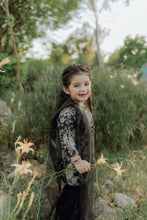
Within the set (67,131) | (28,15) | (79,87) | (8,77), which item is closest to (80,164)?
(67,131)

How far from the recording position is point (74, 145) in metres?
1.72

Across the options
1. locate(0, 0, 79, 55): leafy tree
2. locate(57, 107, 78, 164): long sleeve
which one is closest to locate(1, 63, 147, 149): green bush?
locate(0, 0, 79, 55): leafy tree

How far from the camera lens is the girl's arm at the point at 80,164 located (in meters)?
1.66

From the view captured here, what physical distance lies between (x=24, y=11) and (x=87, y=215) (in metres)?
3.32

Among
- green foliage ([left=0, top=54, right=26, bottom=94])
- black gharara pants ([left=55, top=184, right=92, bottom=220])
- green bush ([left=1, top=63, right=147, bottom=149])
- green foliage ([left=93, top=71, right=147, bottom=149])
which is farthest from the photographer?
green foliage ([left=0, top=54, right=26, bottom=94])

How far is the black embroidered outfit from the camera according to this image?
5.74 ft

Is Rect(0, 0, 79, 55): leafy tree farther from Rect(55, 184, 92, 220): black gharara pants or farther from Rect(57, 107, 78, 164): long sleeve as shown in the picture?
Rect(55, 184, 92, 220): black gharara pants

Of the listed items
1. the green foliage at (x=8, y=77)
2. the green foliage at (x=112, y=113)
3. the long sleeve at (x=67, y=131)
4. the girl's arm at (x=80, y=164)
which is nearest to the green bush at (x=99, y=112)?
the green foliage at (x=112, y=113)

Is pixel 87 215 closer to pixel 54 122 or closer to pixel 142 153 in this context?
pixel 54 122

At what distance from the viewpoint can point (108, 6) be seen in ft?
31.3

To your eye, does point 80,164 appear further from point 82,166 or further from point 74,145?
point 74,145

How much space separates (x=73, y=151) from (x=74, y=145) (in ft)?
0.17

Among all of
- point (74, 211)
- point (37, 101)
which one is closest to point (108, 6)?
point (37, 101)

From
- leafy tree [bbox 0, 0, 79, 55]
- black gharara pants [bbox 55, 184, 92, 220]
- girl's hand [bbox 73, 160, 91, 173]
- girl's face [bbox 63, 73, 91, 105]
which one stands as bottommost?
black gharara pants [bbox 55, 184, 92, 220]
